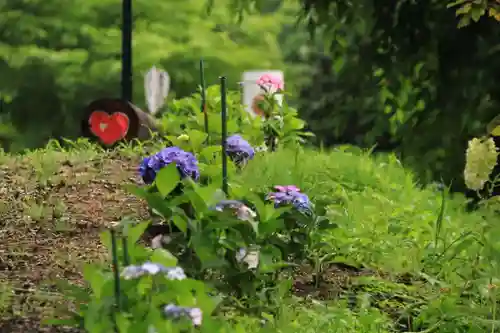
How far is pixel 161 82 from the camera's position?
683 centimetres

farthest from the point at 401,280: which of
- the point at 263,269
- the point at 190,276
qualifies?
the point at 190,276

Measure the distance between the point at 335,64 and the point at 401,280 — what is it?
320cm

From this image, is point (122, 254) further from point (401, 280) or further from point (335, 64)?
point (335, 64)

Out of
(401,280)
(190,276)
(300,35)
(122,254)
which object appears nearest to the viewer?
(122,254)

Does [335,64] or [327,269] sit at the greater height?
[335,64]

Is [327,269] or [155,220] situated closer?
[327,269]

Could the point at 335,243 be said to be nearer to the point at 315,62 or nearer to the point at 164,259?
the point at 164,259

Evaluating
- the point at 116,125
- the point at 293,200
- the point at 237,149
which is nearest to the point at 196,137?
the point at 237,149

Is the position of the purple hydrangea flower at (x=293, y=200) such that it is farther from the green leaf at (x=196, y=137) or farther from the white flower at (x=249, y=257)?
the green leaf at (x=196, y=137)

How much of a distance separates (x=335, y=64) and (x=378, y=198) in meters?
2.24

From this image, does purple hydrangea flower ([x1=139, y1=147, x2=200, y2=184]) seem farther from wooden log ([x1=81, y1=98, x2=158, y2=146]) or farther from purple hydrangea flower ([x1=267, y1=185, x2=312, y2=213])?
wooden log ([x1=81, y1=98, x2=158, y2=146])

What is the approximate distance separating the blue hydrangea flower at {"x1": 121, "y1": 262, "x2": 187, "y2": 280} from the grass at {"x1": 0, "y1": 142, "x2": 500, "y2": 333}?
386 mm

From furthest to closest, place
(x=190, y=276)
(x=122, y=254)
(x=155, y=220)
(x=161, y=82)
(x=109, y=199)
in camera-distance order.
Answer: (x=161, y=82)
(x=109, y=199)
(x=155, y=220)
(x=190, y=276)
(x=122, y=254)

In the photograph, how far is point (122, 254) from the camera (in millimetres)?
2635
